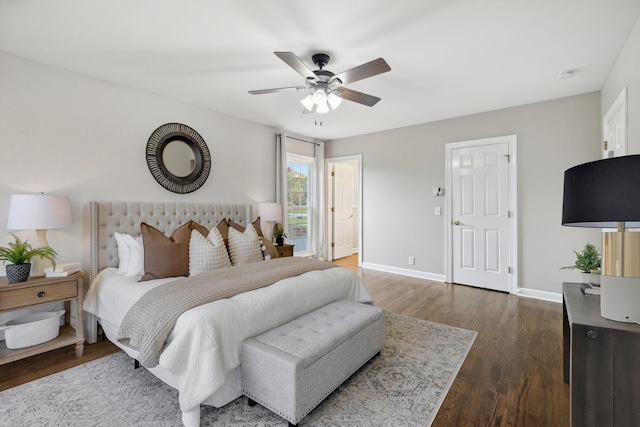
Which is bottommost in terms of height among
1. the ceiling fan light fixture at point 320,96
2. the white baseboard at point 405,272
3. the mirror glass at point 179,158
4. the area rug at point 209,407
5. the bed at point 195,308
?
the area rug at point 209,407

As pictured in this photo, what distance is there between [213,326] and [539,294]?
419cm

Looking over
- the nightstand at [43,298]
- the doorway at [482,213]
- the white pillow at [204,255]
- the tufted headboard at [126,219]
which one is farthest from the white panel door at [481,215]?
the nightstand at [43,298]

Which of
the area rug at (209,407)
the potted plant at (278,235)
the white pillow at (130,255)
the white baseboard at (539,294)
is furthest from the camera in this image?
the potted plant at (278,235)

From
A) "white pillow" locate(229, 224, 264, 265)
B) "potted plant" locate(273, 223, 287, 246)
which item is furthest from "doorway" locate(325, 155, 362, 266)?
"white pillow" locate(229, 224, 264, 265)

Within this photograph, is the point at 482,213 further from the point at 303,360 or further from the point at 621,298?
the point at 303,360

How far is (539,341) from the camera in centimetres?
270

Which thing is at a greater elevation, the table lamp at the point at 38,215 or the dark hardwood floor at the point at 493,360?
the table lamp at the point at 38,215

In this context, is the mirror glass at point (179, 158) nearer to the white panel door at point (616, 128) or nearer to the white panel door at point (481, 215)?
the white panel door at point (481, 215)

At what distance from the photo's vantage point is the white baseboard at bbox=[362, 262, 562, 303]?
381 cm

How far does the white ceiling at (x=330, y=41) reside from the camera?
78.6 inches

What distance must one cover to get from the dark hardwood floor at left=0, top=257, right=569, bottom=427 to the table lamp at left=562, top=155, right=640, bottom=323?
918 mm

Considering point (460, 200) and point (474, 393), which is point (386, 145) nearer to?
→ point (460, 200)

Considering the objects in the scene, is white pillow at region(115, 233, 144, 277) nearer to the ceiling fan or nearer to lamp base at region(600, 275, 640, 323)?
the ceiling fan

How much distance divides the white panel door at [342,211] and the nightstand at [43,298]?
4.73 metres
